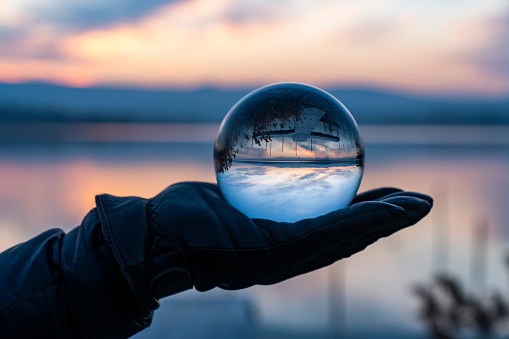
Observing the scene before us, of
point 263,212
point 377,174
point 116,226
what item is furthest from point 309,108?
point 377,174

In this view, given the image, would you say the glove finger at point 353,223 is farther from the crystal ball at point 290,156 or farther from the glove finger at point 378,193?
the glove finger at point 378,193

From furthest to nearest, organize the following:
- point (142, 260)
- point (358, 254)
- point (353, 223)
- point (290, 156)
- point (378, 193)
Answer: point (358, 254)
point (378, 193)
point (290, 156)
point (353, 223)
point (142, 260)

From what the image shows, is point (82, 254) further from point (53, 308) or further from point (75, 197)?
point (75, 197)


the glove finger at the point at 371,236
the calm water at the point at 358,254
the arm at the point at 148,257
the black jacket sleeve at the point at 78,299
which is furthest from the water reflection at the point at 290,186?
the calm water at the point at 358,254

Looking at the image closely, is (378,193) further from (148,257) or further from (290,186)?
(148,257)

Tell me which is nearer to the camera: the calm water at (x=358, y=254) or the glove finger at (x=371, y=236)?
the glove finger at (x=371, y=236)

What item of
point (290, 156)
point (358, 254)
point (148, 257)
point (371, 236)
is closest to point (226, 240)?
point (148, 257)

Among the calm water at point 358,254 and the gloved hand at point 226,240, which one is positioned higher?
the gloved hand at point 226,240
